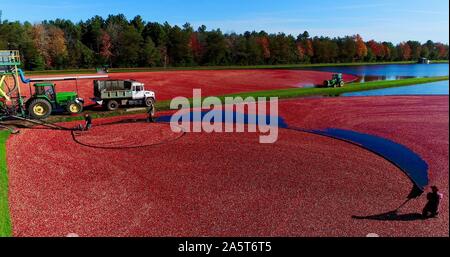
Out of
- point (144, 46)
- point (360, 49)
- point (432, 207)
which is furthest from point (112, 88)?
point (360, 49)

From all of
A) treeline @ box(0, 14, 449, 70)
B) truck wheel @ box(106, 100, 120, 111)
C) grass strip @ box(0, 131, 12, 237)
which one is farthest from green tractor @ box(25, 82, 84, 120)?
treeline @ box(0, 14, 449, 70)

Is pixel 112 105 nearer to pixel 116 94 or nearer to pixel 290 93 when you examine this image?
pixel 116 94

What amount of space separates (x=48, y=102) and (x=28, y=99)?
162 centimetres

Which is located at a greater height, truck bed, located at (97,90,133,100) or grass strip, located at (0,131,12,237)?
truck bed, located at (97,90,133,100)

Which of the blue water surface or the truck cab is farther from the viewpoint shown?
the blue water surface

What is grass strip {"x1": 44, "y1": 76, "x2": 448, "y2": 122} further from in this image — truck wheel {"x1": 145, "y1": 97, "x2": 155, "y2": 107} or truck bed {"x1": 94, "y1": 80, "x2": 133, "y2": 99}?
truck bed {"x1": 94, "y1": 80, "x2": 133, "y2": 99}

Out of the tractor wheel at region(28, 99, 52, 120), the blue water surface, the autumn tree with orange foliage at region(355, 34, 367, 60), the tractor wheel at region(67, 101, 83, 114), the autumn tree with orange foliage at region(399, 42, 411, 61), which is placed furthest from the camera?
the autumn tree with orange foliage at region(399, 42, 411, 61)

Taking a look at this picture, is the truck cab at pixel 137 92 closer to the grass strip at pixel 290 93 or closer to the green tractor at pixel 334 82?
the grass strip at pixel 290 93

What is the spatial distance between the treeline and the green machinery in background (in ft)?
172

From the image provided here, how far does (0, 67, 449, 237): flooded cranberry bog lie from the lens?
12047mm

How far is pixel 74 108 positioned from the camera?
3030 centimetres

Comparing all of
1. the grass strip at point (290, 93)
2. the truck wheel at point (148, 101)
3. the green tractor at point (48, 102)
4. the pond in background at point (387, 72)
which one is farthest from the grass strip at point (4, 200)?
the pond in background at point (387, 72)

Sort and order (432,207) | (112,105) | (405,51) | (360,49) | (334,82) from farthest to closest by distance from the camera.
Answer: (405,51) → (360,49) → (334,82) → (112,105) → (432,207)
